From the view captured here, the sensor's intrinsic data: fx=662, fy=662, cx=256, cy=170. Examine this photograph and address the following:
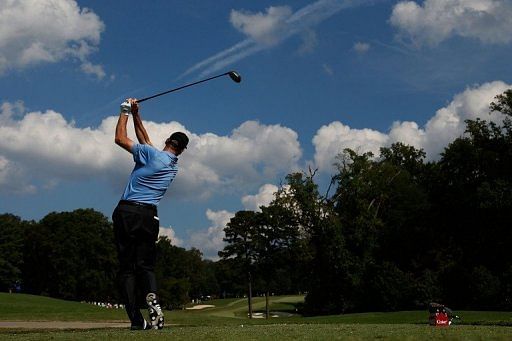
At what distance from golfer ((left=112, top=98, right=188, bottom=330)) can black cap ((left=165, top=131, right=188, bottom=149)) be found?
0.20 metres

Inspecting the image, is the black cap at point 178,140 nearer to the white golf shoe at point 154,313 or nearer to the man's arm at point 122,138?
the man's arm at point 122,138

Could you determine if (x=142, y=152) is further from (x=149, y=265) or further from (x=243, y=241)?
(x=243, y=241)

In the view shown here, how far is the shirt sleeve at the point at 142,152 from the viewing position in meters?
9.23

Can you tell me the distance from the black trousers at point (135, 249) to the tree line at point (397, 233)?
176ft

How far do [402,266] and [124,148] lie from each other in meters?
66.9

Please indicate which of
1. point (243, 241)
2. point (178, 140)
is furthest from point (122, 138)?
point (243, 241)

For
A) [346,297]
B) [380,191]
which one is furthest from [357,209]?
[346,297]

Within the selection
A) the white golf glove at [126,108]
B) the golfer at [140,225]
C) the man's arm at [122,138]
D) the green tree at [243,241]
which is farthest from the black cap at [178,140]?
the green tree at [243,241]

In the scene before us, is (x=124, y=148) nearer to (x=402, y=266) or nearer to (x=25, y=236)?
(x=402, y=266)

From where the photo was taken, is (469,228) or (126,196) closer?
(126,196)

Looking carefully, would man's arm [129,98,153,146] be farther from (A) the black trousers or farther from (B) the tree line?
(B) the tree line

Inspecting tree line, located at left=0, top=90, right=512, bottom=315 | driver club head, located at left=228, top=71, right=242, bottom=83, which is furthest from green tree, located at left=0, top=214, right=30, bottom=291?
driver club head, located at left=228, top=71, right=242, bottom=83

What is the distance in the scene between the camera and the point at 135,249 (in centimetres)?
916

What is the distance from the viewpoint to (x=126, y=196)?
30.1 ft
